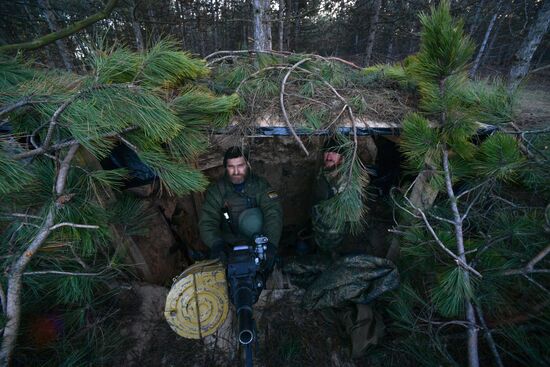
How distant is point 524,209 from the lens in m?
1.65

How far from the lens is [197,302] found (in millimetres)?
2055

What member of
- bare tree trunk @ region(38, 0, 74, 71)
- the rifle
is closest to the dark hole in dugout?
A: the rifle

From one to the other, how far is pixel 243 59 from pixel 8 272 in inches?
86.4

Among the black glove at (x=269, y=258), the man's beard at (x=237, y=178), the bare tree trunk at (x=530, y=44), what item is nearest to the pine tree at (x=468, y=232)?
the black glove at (x=269, y=258)

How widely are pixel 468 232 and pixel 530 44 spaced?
15.6 feet

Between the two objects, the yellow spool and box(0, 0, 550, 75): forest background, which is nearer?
the yellow spool

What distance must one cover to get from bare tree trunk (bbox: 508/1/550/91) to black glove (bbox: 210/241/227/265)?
513 cm

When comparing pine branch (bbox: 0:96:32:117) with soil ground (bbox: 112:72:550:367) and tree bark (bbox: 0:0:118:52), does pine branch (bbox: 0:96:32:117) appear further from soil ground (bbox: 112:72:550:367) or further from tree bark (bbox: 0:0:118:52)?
soil ground (bbox: 112:72:550:367)

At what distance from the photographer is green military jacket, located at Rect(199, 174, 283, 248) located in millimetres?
2676

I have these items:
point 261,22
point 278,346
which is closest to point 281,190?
point 278,346

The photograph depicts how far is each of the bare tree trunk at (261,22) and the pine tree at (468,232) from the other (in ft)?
7.28

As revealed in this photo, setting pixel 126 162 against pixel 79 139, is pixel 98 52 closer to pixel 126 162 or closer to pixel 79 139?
pixel 79 139

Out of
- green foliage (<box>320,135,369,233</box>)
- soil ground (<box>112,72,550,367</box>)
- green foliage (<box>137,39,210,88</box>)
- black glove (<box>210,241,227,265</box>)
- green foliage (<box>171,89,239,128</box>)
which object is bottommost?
soil ground (<box>112,72,550,367</box>)

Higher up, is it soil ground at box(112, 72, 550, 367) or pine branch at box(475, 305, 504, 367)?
pine branch at box(475, 305, 504, 367)
